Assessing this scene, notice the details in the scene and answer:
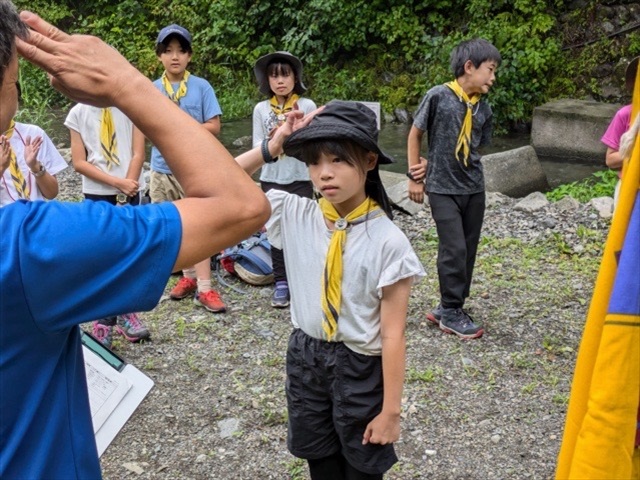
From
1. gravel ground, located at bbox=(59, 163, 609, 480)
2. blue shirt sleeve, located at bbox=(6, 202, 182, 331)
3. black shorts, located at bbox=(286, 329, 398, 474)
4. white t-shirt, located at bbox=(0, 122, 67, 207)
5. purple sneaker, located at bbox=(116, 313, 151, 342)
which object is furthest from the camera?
purple sneaker, located at bbox=(116, 313, 151, 342)

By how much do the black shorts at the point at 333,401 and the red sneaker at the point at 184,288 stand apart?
10.1 feet

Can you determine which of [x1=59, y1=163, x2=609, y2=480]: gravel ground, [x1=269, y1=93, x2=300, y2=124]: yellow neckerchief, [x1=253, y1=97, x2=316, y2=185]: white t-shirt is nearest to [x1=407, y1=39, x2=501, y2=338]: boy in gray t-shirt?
[x1=59, y1=163, x2=609, y2=480]: gravel ground

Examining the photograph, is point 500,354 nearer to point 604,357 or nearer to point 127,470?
point 127,470

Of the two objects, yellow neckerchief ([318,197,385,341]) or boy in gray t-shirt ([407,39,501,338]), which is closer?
yellow neckerchief ([318,197,385,341])

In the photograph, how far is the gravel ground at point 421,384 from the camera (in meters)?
3.59

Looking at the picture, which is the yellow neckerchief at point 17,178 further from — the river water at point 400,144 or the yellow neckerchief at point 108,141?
the river water at point 400,144

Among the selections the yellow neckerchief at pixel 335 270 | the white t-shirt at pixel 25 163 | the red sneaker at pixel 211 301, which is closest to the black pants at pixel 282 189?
the red sneaker at pixel 211 301

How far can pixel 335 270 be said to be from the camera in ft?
8.32

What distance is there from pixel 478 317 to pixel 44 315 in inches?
167

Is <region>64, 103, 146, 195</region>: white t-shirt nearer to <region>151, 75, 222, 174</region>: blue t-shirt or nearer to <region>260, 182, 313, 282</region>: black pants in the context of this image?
<region>151, 75, 222, 174</region>: blue t-shirt

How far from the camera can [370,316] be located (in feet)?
8.38

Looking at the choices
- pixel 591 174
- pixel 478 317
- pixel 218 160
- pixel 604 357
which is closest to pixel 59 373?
pixel 218 160

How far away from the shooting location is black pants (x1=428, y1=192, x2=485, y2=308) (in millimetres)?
4797

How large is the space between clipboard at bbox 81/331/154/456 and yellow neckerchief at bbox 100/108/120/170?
8.94ft
